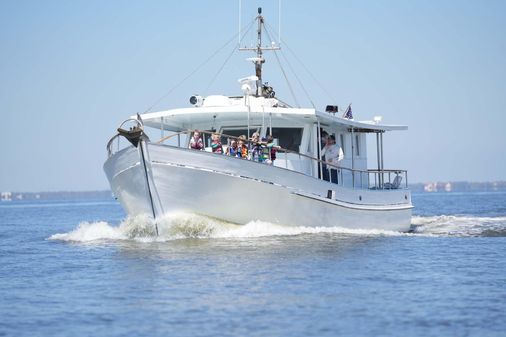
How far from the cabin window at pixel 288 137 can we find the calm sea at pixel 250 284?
2.70 meters

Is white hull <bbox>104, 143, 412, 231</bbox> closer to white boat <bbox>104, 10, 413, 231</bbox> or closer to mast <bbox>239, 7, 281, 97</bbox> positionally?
white boat <bbox>104, 10, 413, 231</bbox>

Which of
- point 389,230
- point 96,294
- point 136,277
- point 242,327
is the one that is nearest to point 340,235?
point 389,230

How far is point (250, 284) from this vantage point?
14945mm

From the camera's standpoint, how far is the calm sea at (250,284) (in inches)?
463

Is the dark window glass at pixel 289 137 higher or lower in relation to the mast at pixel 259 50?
lower

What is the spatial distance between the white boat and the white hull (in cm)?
3

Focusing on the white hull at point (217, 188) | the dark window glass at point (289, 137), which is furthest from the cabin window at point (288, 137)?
the white hull at point (217, 188)

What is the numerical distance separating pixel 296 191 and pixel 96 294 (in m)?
9.34

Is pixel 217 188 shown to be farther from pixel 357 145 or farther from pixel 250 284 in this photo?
pixel 357 145

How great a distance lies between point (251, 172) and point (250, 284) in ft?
A: 23.8

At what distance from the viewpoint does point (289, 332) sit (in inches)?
442

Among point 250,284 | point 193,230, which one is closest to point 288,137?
point 193,230

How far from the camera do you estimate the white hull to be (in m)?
21.5

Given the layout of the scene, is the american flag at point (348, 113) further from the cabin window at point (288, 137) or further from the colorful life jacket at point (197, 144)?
the colorful life jacket at point (197, 144)
